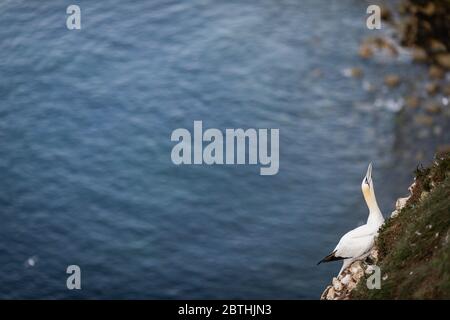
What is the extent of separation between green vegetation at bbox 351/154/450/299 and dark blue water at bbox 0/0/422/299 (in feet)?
14.8

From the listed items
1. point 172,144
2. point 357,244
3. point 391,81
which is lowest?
point 357,244

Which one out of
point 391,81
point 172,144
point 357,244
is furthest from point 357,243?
point 172,144

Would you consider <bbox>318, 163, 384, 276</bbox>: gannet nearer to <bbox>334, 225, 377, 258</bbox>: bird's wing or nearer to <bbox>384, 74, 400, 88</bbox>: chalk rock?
<bbox>334, 225, 377, 258</bbox>: bird's wing

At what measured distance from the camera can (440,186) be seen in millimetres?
10047

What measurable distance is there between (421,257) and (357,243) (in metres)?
2.21

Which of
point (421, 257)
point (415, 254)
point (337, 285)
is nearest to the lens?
point (421, 257)

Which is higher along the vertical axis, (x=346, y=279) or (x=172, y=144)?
(x=172, y=144)

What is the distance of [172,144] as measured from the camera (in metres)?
15.8

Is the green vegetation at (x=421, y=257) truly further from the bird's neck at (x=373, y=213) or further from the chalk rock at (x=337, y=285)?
the bird's neck at (x=373, y=213)

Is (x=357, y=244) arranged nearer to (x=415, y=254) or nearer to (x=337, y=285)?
(x=337, y=285)

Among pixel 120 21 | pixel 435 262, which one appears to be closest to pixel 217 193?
pixel 120 21

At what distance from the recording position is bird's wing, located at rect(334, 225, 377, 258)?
447 inches

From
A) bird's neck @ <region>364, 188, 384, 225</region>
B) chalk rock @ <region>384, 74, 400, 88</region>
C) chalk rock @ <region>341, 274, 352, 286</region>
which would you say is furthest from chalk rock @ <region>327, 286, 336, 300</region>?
chalk rock @ <region>384, 74, 400, 88</region>

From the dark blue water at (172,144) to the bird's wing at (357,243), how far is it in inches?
130
